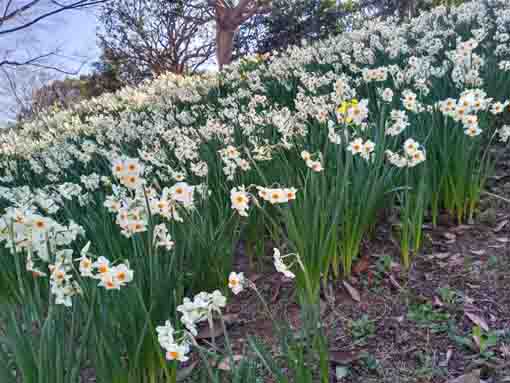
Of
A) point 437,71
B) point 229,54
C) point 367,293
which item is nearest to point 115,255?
point 367,293

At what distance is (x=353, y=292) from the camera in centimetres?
173

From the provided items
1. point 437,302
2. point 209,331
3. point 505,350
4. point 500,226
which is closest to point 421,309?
point 437,302

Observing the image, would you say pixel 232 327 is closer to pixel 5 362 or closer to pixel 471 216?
pixel 5 362

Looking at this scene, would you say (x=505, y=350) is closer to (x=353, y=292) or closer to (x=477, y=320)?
(x=477, y=320)

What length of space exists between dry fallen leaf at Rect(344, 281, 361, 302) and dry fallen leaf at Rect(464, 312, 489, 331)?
410 millimetres

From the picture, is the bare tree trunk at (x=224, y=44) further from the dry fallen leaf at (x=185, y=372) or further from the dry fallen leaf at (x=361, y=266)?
the dry fallen leaf at (x=185, y=372)

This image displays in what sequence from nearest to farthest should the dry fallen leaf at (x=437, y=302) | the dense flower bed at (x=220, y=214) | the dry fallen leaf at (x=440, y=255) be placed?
the dense flower bed at (x=220, y=214)
the dry fallen leaf at (x=437, y=302)
the dry fallen leaf at (x=440, y=255)

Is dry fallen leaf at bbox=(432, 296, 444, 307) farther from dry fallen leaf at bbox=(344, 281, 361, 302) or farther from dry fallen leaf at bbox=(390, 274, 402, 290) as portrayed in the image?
dry fallen leaf at bbox=(344, 281, 361, 302)

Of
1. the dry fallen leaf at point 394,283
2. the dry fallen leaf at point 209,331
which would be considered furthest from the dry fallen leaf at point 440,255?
the dry fallen leaf at point 209,331

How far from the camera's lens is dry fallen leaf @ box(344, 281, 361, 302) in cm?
170

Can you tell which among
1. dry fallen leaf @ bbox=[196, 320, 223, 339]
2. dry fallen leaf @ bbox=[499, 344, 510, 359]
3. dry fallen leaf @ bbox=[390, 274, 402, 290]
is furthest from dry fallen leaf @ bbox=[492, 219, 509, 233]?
dry fallen leaf @ bbox=[196, 320, 223, 339]

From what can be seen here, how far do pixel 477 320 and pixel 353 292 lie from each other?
0.48 m

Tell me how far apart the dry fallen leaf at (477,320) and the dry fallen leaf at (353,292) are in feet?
1.35

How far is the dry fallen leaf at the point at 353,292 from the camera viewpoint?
1.70 m
